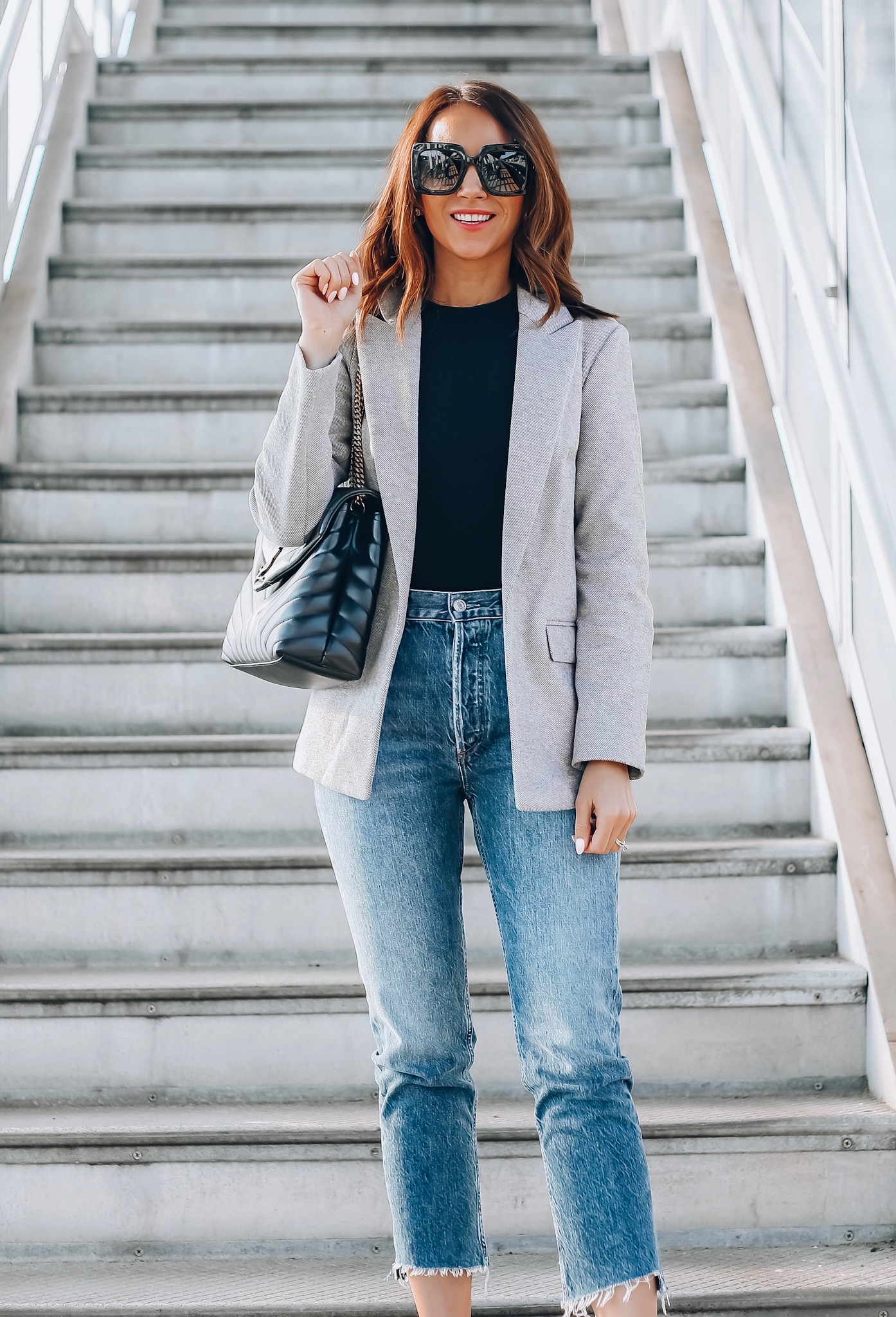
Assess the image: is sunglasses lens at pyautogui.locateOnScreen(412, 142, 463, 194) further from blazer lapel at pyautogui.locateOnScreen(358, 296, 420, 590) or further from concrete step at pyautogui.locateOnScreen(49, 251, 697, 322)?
concrete step at pyautogui.locateOnScreen(49, 251, 697, 322)

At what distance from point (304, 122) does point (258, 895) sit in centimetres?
274

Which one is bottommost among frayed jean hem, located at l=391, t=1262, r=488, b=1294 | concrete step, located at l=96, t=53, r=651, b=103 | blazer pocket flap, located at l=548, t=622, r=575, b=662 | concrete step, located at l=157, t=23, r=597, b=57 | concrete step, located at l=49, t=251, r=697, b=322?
frayed jean hem, located at l=391, t=1262, r=488, b=1294

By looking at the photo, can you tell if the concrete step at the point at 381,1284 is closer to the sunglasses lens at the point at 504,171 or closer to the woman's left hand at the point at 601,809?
the woman's left hand at the point at 601,809

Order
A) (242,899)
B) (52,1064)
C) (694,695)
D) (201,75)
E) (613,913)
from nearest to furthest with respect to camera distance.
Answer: (613,913) < (52,1064) < (242,899) < (694,695) < (201,75)

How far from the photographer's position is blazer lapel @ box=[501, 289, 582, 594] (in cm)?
127

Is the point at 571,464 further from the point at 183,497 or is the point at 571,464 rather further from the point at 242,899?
the point at 183,497

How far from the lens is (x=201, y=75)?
4137 millimetres

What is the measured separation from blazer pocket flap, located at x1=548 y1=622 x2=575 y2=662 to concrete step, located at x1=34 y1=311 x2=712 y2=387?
194cm

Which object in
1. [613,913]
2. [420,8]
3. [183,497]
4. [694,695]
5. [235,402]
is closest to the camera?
[613,913]

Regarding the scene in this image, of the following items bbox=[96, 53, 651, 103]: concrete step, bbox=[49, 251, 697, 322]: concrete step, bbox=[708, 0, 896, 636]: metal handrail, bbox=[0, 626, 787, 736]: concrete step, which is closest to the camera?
bbox=[708, 0, 896, 636]: metal handrail

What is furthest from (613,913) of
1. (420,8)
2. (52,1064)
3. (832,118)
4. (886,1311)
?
(420,8)

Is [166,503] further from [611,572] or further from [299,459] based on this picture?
[611,572]

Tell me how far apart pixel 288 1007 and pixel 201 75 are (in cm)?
335

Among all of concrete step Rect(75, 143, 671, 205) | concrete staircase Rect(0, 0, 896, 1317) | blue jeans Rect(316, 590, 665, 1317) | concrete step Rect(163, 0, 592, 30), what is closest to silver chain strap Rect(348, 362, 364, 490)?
blue jeans Rect(316, 590, 665, 1317)
